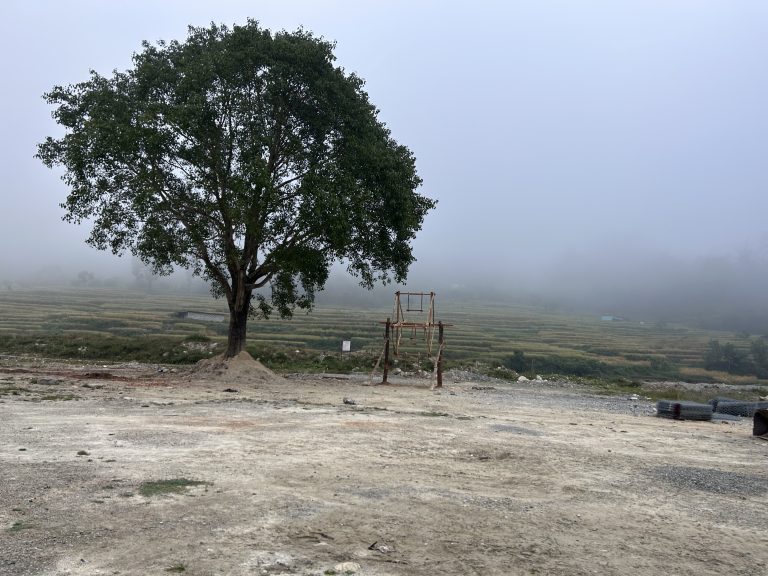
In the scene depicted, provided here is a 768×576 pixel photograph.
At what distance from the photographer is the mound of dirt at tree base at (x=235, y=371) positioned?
82.4 feet

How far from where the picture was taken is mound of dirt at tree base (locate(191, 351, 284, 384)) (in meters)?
25.1

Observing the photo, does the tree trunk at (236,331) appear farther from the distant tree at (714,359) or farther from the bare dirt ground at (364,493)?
the distant tree at (714,359)

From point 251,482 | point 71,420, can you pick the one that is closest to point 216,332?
point 71,420

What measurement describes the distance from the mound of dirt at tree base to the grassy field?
21.4 feet

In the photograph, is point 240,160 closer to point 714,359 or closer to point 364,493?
point 364,493

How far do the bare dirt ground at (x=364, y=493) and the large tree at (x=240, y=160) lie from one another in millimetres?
9647

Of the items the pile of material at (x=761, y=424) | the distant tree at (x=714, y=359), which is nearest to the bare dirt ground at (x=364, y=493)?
the pile of material at (x=761, y=424)

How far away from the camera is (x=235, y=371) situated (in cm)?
2562

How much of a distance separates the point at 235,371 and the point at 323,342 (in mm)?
39818

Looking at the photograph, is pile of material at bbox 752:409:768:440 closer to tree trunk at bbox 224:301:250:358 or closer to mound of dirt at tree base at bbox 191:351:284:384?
mound of dirt at tree base at bbox 191:351:284:384

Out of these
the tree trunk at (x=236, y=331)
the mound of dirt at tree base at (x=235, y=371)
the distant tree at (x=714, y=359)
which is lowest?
the distant tree at (x=714, y=359)

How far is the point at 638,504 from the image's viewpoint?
877 cm

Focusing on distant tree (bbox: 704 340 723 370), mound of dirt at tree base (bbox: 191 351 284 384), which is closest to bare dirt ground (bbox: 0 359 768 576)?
mound of dirt at tree base (bbox: 191 351 284 384)

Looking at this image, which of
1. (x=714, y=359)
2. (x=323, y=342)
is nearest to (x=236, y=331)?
(x=323, y=342)
